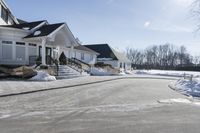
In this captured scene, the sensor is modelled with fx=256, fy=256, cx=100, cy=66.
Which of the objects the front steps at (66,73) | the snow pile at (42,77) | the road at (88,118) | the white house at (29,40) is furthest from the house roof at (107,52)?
the road at (88,118)

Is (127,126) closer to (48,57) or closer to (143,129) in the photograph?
(143,129)

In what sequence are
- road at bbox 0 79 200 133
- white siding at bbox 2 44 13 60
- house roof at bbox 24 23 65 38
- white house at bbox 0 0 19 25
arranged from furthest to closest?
1. white house at bbox 0 0 19 25
2. house roof at bbox 24 23 65 38
3. white siding at bbox 2 44 13 60
4. road at bbox 0 79 200 133

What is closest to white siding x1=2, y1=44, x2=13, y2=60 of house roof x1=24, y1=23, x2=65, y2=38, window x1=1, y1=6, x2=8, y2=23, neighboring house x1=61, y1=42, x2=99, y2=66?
house roof x1=24, y1=23, x2=65, y2=38

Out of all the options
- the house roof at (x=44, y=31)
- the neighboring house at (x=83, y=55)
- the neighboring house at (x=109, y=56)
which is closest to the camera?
the house roof at (x=44, y=31)

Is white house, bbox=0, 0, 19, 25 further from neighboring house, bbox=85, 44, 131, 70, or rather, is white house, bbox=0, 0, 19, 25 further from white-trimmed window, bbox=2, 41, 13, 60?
neighboring house, bbox=85, 44, 131, 70

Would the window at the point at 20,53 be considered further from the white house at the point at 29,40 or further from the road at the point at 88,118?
the road at the point at 88,118

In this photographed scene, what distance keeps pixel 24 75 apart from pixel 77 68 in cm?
897

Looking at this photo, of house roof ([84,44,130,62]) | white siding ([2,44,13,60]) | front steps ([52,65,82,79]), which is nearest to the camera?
front steps ([52,65,82,79])

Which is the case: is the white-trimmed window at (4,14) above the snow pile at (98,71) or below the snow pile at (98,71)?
above

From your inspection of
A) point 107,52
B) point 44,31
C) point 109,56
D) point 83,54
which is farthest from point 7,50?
point 107,52

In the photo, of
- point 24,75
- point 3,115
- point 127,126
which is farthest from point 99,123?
point 24,75

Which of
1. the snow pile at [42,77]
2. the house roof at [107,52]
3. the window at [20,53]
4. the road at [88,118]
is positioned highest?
the house roof at [107,52]

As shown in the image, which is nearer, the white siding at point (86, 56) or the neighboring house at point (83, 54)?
the neighboring house at point (83, 54)

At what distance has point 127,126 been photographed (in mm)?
6965
